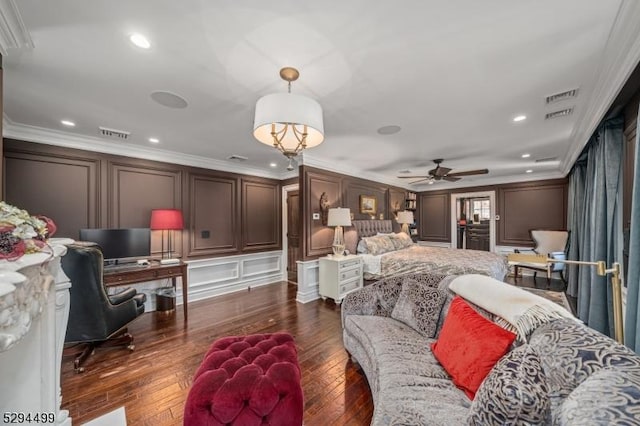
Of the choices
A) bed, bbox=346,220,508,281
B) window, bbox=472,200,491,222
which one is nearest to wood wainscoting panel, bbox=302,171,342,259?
bed, bbox=346,220,508,281

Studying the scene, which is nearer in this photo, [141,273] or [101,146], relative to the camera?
[141,273]

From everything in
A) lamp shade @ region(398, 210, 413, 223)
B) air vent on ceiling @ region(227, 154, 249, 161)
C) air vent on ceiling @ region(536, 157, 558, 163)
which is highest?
air vent on ceiling @ region(536, 157, 558, 163)

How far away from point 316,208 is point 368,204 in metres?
1.68

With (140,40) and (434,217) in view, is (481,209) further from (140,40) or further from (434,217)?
(140,40)

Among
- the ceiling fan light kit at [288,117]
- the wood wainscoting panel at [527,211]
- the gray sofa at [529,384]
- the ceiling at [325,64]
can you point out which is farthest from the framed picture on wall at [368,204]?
→ the gray sofa at [529,384]

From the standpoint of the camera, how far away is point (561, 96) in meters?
2.32

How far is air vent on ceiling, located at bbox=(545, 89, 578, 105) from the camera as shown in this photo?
2.25 meters

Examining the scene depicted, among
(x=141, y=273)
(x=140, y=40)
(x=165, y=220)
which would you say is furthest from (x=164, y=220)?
(x=140, y=40)

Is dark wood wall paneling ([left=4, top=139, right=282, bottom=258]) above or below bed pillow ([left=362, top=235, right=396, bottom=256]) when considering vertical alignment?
above

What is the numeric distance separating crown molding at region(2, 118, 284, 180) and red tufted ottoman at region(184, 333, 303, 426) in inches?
137

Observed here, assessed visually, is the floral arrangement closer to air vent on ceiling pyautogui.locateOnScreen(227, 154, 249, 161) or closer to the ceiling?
the ceiling

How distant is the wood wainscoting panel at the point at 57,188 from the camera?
2949 millimetres

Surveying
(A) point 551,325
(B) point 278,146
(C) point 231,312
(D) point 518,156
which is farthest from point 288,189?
(A) point 551,325

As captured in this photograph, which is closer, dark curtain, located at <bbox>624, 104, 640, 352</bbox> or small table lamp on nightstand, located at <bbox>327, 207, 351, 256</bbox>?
dark curtain, located at <bbox>624, 104, 640, 352</bbox>
